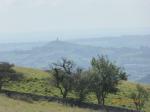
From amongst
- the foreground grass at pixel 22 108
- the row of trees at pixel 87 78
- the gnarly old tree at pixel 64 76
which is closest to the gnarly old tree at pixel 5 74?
the row of trees at pixel 87 78

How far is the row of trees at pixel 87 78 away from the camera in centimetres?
6469

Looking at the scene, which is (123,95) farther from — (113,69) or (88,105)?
(88,105)

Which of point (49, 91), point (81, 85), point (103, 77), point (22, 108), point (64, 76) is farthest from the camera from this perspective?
point (49, 91)

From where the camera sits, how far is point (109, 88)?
2640 inches

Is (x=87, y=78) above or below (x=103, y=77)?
below

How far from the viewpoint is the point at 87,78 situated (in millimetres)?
65438

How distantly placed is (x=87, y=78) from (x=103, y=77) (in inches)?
118

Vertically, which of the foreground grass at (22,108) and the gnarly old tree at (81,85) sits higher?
the gnarly old tree at (81,85)

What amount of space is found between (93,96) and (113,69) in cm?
1285

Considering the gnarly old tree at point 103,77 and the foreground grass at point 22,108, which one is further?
the gnarly old tree at point 103,77

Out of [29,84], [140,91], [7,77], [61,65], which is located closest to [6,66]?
[7,77]

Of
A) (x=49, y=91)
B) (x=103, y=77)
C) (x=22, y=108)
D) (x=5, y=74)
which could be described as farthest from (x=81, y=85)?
(x=22, y=108)

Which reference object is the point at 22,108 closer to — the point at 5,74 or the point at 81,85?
the point at 81,85

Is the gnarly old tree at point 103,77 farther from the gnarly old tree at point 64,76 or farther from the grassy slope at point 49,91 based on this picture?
the grassy slope at point 49,91
